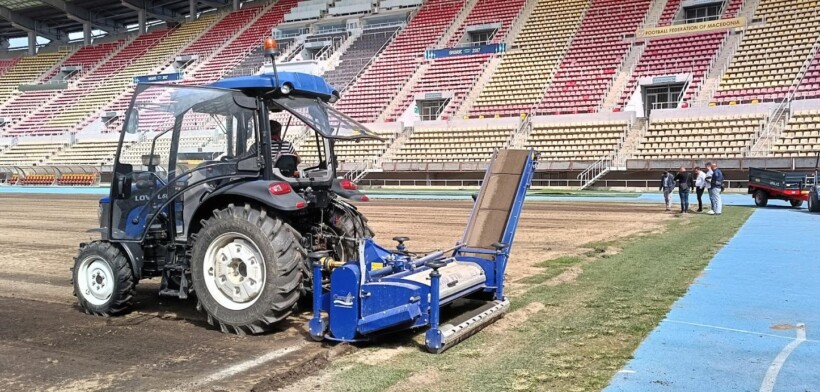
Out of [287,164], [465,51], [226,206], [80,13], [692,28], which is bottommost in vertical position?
[226,206]

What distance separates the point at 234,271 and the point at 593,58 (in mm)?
32215

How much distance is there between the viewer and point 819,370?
4.15 meters

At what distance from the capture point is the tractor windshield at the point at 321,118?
18.1 ft

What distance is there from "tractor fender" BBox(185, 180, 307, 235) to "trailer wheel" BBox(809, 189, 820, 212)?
683 inches

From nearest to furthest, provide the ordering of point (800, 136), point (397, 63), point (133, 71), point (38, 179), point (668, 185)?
point (668, 185) < point (800, 136) < point (397, 63) < point (38, 179) < point (133, 71)

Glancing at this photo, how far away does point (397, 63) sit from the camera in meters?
40.7

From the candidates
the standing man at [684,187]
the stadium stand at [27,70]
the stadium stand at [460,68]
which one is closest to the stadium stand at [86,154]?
the stadium stand at [27,70]

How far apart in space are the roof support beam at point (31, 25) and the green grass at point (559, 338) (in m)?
64.8

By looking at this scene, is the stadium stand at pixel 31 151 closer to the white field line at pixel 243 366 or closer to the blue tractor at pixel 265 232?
the blue tractor at pixel 265 232

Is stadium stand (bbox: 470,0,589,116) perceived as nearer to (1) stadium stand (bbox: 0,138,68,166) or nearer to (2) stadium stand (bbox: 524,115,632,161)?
(2) stadium stand (bbox: 524,115,632,161)

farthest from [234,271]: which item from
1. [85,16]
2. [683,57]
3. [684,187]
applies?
[85,16]

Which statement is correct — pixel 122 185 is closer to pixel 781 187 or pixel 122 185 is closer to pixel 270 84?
pixel 270 84

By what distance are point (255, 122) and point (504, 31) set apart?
3641 cm

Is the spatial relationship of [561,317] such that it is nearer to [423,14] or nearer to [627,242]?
[627,242]
